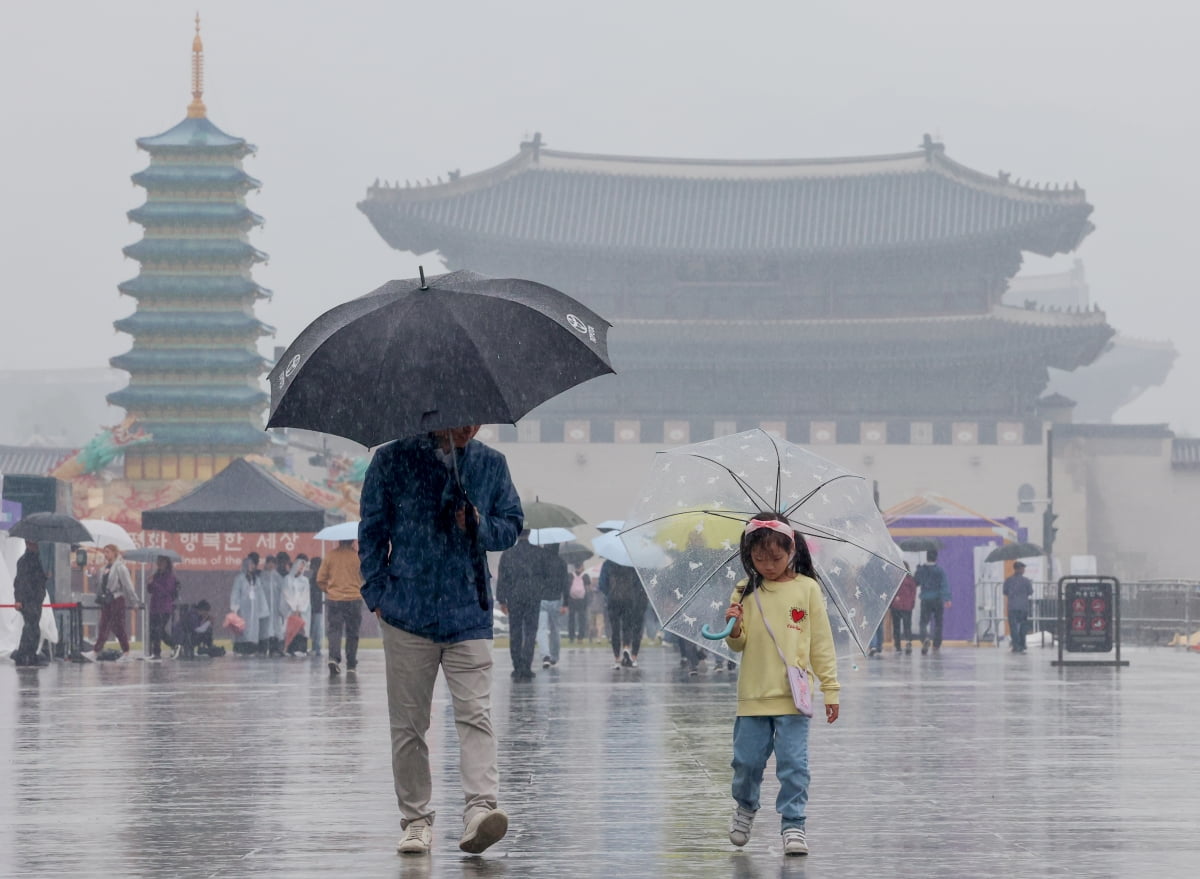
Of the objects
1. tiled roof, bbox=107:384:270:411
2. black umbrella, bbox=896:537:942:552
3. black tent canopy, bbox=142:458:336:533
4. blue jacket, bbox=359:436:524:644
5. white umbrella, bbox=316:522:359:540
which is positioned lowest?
blue jacket, bbox=359:436:524:644

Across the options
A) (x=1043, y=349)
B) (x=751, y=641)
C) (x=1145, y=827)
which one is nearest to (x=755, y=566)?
(x=751, y=641)

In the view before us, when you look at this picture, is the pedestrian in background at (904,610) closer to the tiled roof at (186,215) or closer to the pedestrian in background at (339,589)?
the pedestrian in background at (339,589)

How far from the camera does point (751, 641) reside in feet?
24.0

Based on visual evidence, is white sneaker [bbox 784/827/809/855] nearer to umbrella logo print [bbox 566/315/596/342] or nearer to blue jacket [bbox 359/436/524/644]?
blue jacket [bbox 359/436/524/644]

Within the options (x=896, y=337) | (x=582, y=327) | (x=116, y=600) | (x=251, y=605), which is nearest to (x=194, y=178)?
(x=896, y=337)

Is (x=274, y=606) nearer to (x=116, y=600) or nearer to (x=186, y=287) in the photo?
(x=116, y=600)

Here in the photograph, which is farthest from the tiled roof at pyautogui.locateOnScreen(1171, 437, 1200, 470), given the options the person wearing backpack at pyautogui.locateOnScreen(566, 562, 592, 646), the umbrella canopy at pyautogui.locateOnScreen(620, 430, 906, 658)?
the umbrella canopy at pyautogui.locateOnScreen(620, 430, 906, 658)

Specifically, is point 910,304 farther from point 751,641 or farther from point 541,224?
point 751,641

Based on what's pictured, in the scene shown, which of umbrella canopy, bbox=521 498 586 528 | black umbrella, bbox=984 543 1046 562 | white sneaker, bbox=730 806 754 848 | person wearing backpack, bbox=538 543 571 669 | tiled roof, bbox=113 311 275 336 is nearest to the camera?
white sneaker, bbox=730 806 754 848

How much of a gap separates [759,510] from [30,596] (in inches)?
655

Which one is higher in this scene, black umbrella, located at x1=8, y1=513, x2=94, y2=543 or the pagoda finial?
the pagoda finial

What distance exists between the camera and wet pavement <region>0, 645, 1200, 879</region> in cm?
695

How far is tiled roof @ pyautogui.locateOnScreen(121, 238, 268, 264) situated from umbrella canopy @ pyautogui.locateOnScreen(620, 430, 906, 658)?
43514 millimetres

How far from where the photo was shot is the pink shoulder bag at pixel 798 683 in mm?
7145
